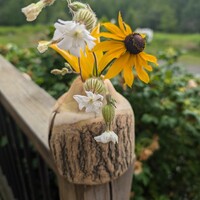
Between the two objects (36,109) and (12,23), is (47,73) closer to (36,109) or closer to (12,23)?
(36,109)

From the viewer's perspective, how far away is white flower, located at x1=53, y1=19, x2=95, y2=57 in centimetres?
51

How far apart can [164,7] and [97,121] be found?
18276mm

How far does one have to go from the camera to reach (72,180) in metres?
0.75

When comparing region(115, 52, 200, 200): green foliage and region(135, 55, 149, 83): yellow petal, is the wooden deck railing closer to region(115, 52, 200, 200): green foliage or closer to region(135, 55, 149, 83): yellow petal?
region(135, 55, 149, 83): yellow petal

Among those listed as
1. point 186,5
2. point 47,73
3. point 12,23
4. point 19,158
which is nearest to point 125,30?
point 19,158

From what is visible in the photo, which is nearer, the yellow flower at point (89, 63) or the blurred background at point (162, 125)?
the yellow flower at point (89, 63)

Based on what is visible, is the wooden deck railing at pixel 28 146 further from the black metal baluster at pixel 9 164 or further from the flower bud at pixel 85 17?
the flower bud at pixel 85 17

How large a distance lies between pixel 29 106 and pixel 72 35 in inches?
24.5

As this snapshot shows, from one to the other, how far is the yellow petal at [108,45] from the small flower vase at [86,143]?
0.45 ft

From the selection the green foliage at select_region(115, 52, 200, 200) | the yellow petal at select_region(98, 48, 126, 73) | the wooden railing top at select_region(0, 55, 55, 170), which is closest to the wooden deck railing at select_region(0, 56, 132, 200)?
the wooden railing top at select_region(0, 55, 55, 170)

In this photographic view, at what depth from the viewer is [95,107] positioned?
591mm

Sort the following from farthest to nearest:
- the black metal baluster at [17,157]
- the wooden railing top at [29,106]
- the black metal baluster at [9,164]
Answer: the black metal baluster at [9,164]
the black metal baluster at [17,157]
the wooden railing top at [29,106]

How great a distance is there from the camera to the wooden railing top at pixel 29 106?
0.95m

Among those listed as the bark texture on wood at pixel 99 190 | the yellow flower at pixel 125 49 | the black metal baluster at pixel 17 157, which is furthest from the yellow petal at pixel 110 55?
the black metal baluster at pixel 17 157
